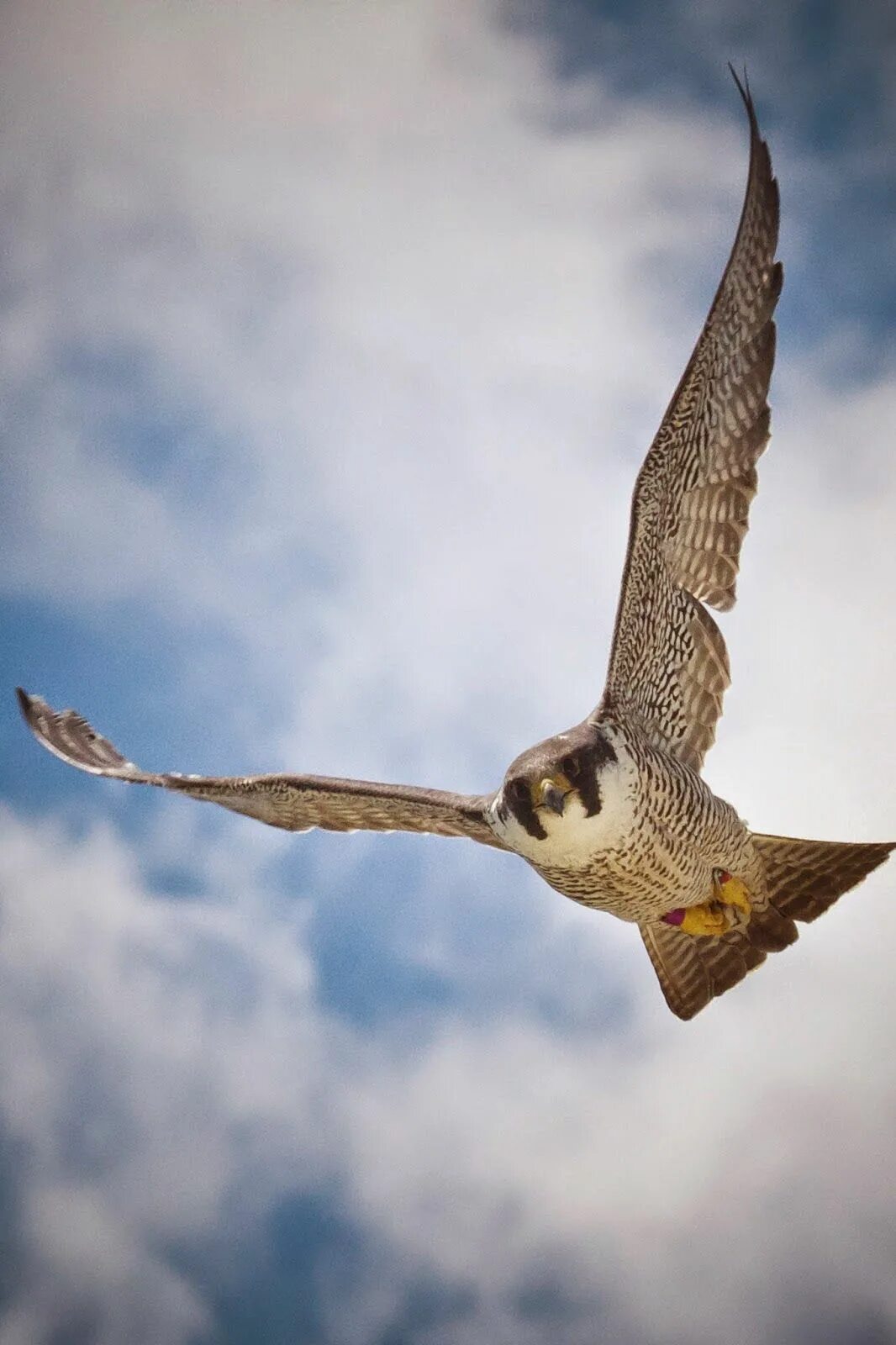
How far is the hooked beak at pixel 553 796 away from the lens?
8.56 meters

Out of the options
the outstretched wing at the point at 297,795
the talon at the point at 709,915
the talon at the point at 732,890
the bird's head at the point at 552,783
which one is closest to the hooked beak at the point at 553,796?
the bird's head at the point at 552,783

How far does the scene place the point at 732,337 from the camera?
9211mm

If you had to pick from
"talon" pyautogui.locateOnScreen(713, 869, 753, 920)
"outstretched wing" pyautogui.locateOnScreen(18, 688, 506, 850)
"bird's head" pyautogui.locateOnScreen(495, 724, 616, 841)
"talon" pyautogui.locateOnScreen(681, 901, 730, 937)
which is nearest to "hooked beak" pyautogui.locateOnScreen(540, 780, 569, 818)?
"bird's head" pyautogui.locateOnScreen(495, 724, 616, 841)

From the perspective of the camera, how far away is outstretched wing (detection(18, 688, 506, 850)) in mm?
A: 9852

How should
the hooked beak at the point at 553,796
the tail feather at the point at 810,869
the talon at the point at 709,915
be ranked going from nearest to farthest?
the hooked beak at the point at 553,796, the tail feather at the point at 810,869, the talon at the point at 709,915

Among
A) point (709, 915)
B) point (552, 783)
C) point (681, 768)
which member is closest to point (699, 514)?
point (681, 768)

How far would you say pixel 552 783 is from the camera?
860 centimetres

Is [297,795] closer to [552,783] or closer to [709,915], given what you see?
[552,783]

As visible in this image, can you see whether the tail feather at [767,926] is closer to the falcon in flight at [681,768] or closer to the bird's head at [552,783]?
the falcon in flight at [681,768]

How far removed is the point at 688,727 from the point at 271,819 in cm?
339

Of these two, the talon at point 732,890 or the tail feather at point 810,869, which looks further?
the talon at point 732,890

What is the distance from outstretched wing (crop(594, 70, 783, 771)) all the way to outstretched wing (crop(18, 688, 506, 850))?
4.55ft

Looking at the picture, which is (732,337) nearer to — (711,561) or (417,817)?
(711,561)

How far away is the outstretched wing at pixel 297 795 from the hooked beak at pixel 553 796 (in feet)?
2.59
